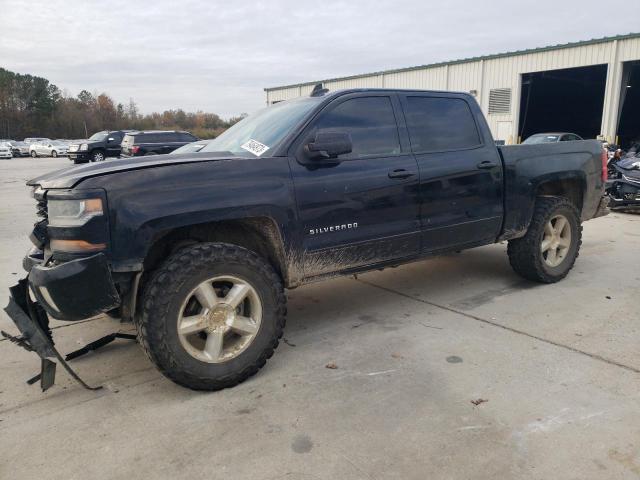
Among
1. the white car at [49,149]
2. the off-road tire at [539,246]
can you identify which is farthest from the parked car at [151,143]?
the white car at [49,149]

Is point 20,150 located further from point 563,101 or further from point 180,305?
point 180,305

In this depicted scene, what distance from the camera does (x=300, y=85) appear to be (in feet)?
103

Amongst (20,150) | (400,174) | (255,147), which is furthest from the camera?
(20,150)

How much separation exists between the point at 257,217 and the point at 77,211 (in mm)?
1079

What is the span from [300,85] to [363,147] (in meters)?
28.8

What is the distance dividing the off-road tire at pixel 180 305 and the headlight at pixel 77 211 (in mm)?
493

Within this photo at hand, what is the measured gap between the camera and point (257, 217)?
335cm

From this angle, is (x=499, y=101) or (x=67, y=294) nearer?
(x=67, y=294)

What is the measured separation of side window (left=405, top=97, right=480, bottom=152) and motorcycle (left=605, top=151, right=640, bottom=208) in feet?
22.5

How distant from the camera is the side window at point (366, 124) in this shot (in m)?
3.80

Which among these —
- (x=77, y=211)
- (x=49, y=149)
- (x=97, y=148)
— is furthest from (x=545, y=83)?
(x=49, y=149)

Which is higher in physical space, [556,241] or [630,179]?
[630,179]

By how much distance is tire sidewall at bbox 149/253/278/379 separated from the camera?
2969mm

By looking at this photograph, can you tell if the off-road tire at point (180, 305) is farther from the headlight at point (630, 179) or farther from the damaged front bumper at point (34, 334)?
the headlight at point (630, 179)
